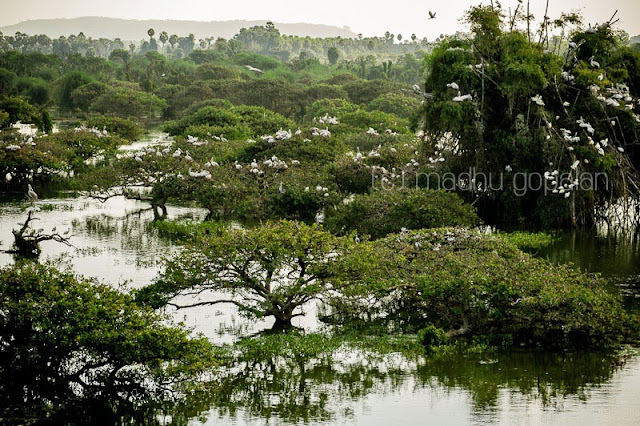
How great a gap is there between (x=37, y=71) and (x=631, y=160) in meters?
62.0

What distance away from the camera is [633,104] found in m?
24.5

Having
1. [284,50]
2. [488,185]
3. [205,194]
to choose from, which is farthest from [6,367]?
[284,50]

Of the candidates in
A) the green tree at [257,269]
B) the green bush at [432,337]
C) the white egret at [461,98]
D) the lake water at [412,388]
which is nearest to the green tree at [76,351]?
the lake water at [412,388]

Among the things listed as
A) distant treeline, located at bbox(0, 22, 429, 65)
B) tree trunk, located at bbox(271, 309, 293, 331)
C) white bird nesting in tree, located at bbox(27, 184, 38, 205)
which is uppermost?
distant treeline, located at bbox(0, 22, 429, 65)

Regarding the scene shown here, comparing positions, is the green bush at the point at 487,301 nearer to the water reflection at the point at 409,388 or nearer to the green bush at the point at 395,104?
the water reflection at the point at 409,388

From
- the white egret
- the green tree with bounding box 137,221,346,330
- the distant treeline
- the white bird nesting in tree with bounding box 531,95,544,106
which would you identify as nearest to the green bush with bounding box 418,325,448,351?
the green tree with bounding box 137,221,346,330

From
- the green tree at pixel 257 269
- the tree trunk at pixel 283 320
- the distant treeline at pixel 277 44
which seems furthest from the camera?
the distant treeline at pixel 277 44

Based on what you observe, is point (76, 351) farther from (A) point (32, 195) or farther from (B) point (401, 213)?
(A) point (32, 195)

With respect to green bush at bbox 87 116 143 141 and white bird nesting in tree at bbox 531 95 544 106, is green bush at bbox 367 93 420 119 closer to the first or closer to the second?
green bush at bbox 87 116 143 141

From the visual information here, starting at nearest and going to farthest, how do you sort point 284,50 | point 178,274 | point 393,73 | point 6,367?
point 6,367 < point 178,274 < point 393,73 < point 284,50

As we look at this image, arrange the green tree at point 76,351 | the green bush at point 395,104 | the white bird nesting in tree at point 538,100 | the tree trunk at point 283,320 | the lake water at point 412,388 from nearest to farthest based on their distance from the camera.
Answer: the lake water at point 412,388 → the green tree at point 76,351 → the tree trunk at point 283,320 → the white bird nesting in tree at point 538,100 → the green bush at point 395,104

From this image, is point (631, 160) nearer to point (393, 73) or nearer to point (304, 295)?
point (304, 295)

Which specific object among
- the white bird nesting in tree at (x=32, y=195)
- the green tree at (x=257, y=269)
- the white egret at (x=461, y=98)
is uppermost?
the white egret at (x=461, y=98)

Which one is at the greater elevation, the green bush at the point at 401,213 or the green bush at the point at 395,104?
the green bush at the point at 395,104
